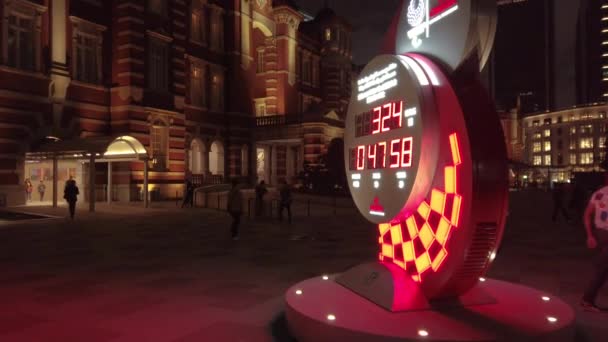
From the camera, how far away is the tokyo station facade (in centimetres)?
2380

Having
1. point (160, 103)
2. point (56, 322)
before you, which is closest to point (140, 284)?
point (56, 322)

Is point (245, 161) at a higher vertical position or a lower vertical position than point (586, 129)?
lower

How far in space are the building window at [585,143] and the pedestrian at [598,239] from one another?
435 ft

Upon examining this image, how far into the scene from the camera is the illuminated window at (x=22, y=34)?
2322cm

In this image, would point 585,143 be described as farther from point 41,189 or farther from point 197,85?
point 41,189

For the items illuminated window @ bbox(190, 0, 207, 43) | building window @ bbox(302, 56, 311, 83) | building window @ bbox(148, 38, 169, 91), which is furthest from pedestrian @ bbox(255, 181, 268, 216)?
building window @ bbox(302, 56, 311, 83)

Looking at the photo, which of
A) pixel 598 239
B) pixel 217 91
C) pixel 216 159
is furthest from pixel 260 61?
pixel 598 239

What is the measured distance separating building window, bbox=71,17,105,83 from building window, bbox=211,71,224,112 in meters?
10.8

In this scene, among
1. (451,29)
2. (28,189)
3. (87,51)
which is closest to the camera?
(451,29)

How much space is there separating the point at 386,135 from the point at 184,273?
4928 millimetres

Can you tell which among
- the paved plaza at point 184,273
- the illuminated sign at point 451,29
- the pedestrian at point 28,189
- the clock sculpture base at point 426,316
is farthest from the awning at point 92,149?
the illuminated sign at point 451,29

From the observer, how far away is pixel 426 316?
4.89 metres

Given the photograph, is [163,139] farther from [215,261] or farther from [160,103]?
[215,261]

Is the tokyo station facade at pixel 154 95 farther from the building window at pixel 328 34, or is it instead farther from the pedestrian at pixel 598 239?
the pedestrian at pixel 598 239
